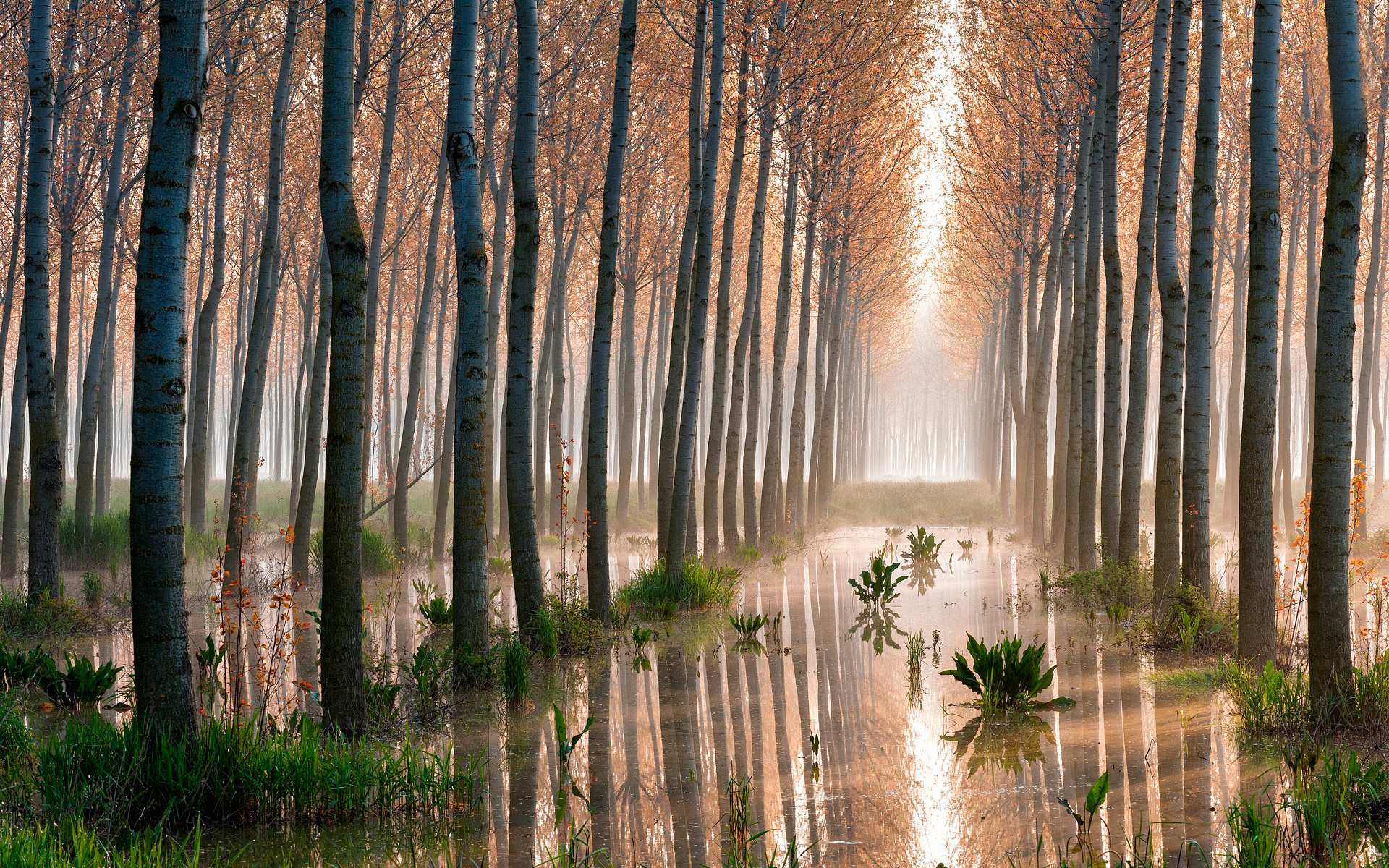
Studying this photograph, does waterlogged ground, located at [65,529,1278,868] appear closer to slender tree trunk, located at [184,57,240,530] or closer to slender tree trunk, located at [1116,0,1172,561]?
slender tree trunk, located at [1116,0,1172,561]

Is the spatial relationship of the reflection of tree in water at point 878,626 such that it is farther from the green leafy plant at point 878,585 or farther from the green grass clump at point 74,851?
the green grass clump at point 74,851

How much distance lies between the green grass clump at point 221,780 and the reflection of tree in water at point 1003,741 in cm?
256

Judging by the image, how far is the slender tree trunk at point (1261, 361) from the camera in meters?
5.49

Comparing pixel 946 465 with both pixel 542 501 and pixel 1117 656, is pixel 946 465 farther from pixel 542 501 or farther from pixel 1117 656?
pixel 1117 656

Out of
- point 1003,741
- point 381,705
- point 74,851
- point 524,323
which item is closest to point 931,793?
point 1003,741

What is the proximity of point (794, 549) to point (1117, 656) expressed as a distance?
8.96 metres

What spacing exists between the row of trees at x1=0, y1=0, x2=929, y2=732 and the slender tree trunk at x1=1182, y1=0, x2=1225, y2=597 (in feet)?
14.6

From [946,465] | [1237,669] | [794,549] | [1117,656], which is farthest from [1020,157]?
[946,465]

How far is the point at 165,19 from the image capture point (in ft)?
13.3

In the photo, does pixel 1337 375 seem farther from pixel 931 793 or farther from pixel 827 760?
pixel 827 760

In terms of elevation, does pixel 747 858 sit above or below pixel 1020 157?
below

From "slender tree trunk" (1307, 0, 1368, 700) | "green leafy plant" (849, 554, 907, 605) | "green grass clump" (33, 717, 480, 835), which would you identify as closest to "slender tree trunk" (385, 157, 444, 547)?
"green leafy plant" (849, 554, 907, 605)

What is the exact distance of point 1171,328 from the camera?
27.9 ft

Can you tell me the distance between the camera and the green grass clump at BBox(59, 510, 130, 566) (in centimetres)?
1209
